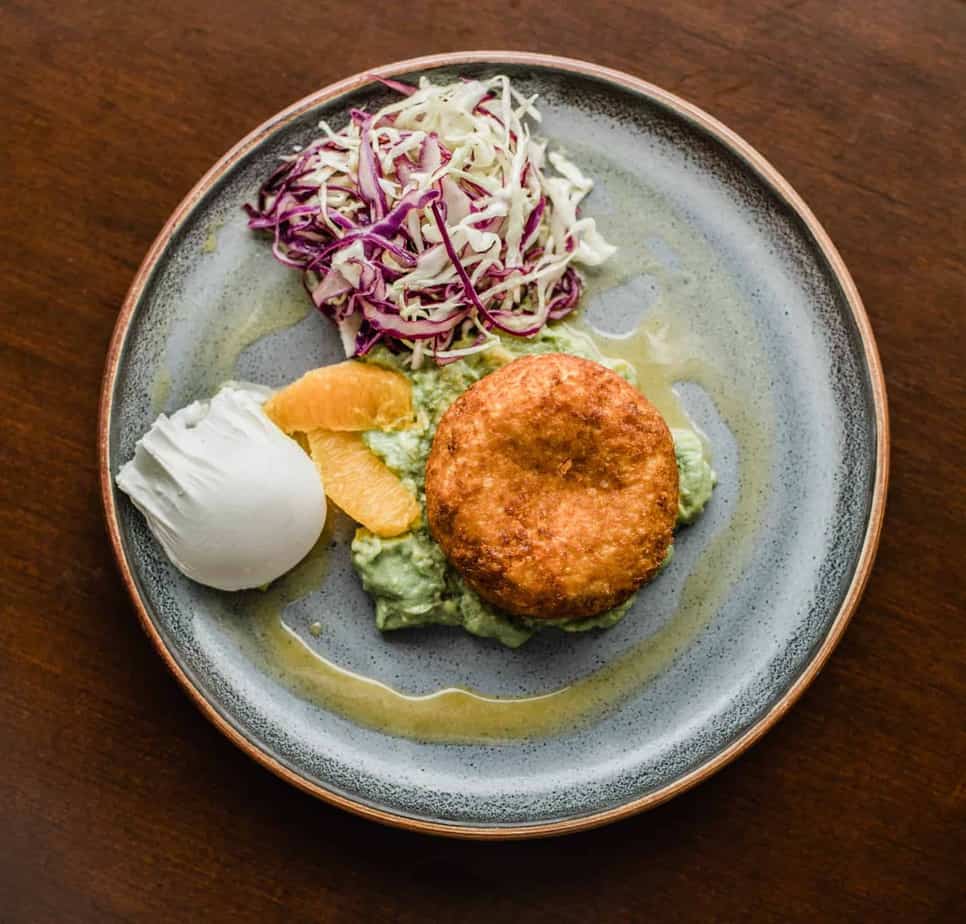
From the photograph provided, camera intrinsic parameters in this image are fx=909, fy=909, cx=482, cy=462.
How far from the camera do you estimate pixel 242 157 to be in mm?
2773

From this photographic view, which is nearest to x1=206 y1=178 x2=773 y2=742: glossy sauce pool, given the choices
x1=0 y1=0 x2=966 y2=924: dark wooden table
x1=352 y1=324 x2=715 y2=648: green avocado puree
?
x1=352 y1=324 x2=715 y2=648: green avocado puree

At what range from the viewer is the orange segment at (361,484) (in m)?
2.67

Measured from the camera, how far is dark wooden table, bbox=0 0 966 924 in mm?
2943

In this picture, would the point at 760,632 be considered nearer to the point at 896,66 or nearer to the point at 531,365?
the point at 531,365

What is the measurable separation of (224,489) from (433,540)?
62 centimetres

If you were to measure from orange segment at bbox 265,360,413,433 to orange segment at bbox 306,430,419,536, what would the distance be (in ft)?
0.17

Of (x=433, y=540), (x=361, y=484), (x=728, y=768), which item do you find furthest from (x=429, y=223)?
(x=728, y=768)

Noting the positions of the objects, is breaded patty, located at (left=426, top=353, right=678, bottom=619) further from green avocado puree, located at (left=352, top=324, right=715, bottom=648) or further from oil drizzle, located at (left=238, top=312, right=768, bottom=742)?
oil drizzle, located at (left=238, top=312, right=768, bottom=742)

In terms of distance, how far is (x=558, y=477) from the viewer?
2.64 m

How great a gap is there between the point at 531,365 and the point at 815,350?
0.93 m

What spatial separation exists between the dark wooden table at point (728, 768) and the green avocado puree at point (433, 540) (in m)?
0.74

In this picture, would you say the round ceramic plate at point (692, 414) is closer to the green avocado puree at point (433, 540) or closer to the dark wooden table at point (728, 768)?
the green avocado puree at point (433, 540)

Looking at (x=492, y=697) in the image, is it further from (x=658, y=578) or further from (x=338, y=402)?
(x=338, y=402)

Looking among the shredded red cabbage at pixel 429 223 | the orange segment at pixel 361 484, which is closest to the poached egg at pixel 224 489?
the orange segment at pixel 361 484
